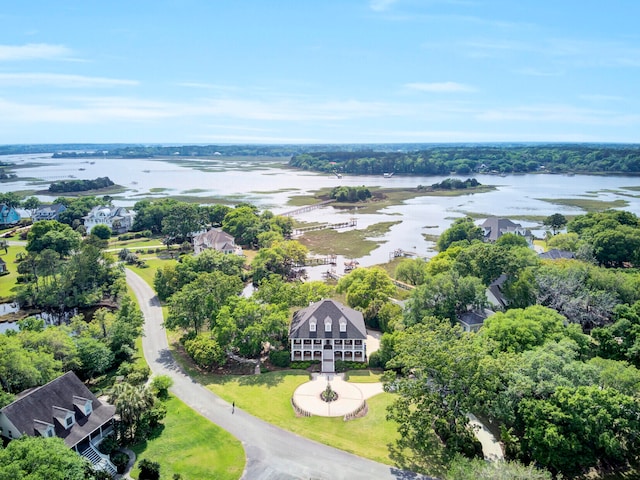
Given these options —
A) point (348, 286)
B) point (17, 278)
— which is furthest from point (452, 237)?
point (17, 278)

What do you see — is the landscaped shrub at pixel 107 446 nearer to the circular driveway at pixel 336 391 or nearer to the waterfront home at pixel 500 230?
the circular driveway at pixel 336 391

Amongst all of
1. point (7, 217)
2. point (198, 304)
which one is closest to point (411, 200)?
point (198, 304)

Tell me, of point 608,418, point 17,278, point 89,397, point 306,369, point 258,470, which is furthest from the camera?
point 17,278

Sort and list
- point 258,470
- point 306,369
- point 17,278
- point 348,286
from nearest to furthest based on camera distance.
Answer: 1. point 258,470
2. point 306,369
3. point 348,286
4. point 17,278

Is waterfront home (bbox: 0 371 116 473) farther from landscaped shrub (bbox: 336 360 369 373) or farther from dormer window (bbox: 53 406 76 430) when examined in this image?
landscaped shrub (bbox: 336 360 369 373)

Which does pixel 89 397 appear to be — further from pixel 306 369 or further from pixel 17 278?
pixel 17 278

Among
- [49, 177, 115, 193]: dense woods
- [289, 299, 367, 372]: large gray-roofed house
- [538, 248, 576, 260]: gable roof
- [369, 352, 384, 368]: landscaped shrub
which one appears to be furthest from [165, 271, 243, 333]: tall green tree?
[49, 177, 115, 193]: dense woods
